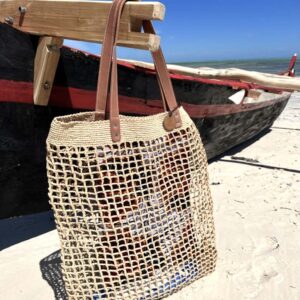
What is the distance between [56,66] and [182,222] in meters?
1.10

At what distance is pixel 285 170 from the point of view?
444 cm

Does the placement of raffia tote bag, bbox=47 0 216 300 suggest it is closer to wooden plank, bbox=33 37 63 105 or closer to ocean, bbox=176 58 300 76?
wooden plank, bbox=33 37 63 105

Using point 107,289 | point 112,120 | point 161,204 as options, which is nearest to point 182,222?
point 161,204

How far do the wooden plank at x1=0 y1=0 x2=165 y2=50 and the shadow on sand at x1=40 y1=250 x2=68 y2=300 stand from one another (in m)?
1.43

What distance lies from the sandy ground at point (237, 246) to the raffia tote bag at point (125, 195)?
1.00ft

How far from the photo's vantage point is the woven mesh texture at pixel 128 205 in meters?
1.84

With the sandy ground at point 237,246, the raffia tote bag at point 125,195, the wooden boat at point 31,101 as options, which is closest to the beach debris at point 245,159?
the sandy ground at point 237,246

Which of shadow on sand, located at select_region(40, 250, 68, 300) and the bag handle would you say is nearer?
the bag handle

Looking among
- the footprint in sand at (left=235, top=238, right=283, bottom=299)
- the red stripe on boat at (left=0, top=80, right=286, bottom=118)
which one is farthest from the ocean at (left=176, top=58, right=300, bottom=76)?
the footprint in sand at (left=235, top=238, right=283, bottom=299)

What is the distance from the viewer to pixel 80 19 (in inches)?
76.3

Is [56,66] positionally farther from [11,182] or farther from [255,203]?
[255,203]

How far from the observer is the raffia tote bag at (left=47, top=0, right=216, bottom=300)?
1799mm

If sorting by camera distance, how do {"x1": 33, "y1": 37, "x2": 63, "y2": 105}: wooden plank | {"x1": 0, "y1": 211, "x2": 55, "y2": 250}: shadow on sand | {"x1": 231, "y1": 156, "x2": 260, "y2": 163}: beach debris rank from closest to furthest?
{"x1": 33, "y1": 37, "x2": 63, "y2": 105}: wooden plank
{"x1": 0, "y1": 211, "x2": 55, "y2": 250}: shadow on sand
{"x1": 231, "y1": 156, "x2": 260, "y2": 163}: beach debris

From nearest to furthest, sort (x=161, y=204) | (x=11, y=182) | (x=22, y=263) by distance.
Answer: (x=161, y=204) < (x=11, y=182) < (x=22, y=263)
